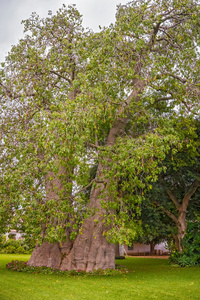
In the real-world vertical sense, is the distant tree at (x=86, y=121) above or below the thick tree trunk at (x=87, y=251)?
above

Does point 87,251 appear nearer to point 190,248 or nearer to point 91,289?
point 91,289

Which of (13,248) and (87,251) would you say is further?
(13,248)

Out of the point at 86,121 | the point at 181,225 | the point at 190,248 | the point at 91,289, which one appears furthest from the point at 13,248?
the point at 86,121

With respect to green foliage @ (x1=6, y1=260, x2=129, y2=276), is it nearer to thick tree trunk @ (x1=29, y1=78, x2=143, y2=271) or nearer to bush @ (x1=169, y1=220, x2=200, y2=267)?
thick tree trunk @ (x1=29, y1=78, x2=143, y2=271)

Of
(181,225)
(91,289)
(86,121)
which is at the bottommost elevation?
(91,289)

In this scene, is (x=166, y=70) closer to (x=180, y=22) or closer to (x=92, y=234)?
(x=180, y=22)

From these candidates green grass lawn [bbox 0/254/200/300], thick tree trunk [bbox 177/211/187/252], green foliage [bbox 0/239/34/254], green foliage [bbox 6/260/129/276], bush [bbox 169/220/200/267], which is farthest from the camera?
green foliage [bbox 0/239/34/254]

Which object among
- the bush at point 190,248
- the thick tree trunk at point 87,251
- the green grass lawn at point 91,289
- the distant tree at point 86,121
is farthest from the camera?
the bush at point 190,248

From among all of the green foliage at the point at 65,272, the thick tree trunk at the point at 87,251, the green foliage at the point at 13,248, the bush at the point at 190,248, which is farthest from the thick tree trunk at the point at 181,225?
the green foliage at the point at 13,248

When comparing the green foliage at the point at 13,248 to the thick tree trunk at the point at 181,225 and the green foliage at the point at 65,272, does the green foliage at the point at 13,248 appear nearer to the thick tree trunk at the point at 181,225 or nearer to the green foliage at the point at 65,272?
the thick tree trunk at the point at 181,225

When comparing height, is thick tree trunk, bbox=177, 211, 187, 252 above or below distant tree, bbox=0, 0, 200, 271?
below

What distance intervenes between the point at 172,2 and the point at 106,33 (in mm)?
3814

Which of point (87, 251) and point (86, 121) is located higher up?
point (86, 121)

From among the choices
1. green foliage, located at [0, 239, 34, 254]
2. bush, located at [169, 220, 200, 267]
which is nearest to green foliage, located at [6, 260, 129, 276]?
bush, located at [169, 220, 200, 267]
